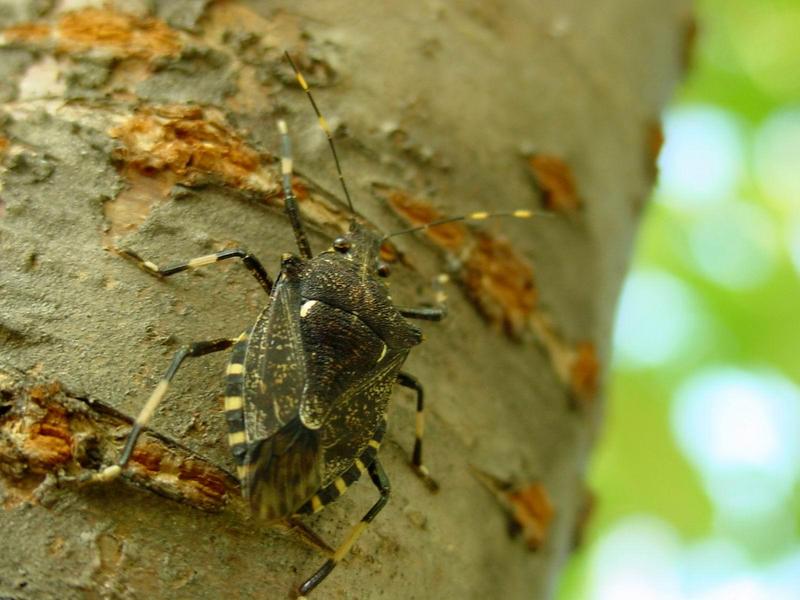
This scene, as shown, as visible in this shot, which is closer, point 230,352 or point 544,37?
point 230,352

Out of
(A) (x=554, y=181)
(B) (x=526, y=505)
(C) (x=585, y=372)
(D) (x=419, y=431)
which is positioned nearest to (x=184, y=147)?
(D) (x=419, y=431)

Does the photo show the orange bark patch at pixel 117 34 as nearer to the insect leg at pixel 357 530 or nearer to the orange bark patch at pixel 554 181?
the orange bark patch at pixel 554 181

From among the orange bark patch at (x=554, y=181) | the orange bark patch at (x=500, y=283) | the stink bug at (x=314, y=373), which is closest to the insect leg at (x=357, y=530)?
the stink bug at (x=314, y=373)

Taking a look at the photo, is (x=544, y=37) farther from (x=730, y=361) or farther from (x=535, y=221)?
(x=730, y=361)

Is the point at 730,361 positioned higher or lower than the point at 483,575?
lower

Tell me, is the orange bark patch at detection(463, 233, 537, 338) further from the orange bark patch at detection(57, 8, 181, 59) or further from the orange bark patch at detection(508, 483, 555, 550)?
the orange bark patch at detection(57, 8, 181, 59)

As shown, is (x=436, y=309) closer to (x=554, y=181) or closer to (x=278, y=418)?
(x=278, y=418)

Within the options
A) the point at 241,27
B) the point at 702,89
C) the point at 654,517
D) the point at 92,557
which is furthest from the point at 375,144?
the point at 654,517
